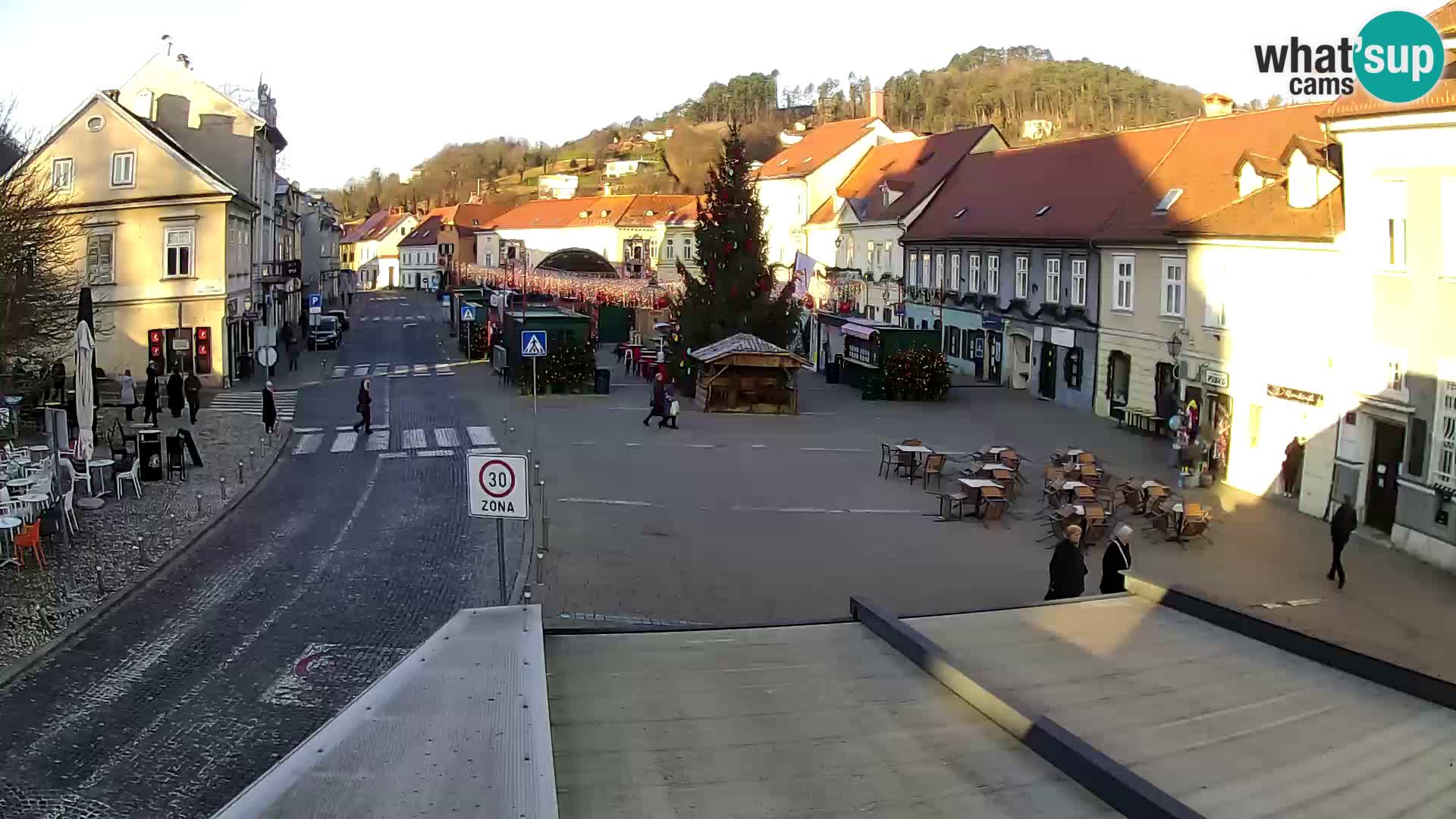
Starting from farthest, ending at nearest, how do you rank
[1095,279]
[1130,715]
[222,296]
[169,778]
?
[222,296] < [1095,279] < [169,778] < [1130,715]

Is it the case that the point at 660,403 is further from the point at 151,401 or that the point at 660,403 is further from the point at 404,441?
the point at 151,401

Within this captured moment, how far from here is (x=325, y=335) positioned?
5809cm

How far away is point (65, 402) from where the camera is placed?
29875mm

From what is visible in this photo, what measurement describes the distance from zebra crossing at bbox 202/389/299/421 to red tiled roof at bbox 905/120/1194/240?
2288 cm

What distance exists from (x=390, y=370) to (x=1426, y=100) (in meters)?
38.2

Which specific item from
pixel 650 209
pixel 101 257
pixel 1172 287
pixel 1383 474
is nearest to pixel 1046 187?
pixel 1172 287

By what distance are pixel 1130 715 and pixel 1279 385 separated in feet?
58.3

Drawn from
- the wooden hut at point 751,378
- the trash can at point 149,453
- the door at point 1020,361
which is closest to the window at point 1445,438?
the wooden hut at point 751,378

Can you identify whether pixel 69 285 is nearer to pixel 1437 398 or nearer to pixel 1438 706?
pixel 1437 398

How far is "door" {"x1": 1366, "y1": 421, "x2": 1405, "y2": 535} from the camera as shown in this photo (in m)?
19.3

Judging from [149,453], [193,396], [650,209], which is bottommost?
[149,453]

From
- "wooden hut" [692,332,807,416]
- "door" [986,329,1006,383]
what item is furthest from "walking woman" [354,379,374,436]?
"door" [986,329,1006,383]

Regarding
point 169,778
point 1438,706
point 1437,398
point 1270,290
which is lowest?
point 169,778

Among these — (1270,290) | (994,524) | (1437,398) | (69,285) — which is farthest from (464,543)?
(69,285)
